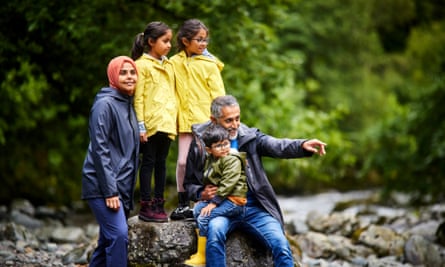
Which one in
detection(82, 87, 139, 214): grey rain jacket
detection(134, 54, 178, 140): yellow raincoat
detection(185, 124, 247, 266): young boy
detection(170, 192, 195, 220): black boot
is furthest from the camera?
detection(170, 192, 195, 220): black boot

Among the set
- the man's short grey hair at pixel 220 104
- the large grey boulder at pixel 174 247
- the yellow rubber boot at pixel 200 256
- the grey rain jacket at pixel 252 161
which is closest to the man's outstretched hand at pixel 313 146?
the grey rain jacket at pixel 252 161

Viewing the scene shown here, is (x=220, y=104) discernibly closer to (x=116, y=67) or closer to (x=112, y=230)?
(x=116, y=67)

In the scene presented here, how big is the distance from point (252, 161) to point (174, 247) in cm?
105

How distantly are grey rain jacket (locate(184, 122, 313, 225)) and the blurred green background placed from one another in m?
4.45

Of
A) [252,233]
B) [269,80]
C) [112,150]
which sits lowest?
[252,233]

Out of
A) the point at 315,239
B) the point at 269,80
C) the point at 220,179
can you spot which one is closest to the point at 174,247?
the point at 220,179

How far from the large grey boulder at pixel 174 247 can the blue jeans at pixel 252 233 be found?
0.47 ft

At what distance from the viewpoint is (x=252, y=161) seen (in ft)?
18.5

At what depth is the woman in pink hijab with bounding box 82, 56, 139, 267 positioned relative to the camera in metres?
5.17

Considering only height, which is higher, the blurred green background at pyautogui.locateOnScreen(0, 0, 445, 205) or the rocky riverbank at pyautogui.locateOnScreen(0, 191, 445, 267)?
the blurred green background at pyautogui.locateOnScreen(0, 0, 445, 205)

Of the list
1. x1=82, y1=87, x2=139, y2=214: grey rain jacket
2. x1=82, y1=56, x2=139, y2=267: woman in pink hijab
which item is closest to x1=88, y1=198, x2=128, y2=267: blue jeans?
x1=82, y1=56, x2=139, y2=267: woman in pink hijab

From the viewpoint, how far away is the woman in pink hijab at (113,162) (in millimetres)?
5168

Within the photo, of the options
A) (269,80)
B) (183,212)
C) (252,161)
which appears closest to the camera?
(252,161)

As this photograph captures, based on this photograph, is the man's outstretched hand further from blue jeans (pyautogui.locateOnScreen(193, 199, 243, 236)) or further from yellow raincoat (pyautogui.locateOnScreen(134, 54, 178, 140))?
yellow raincoat (pyautogui.locateOnScreen(134, 54, 178, 140))
